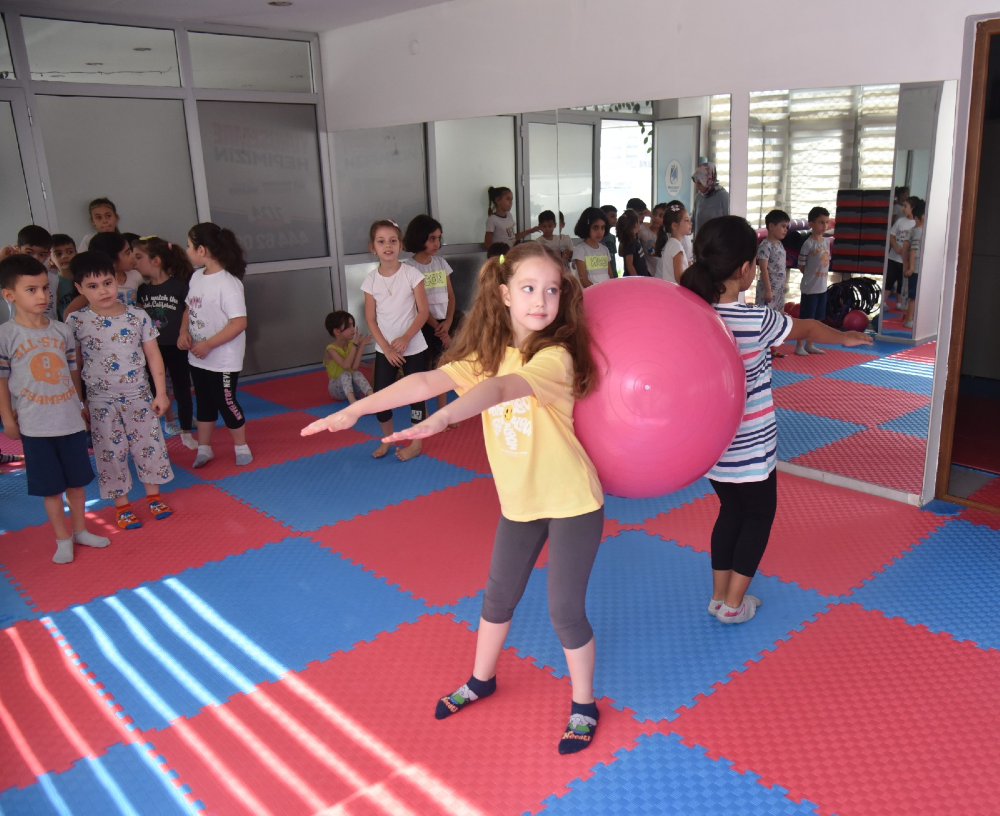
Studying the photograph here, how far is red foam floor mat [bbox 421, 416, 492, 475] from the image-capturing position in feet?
15.3

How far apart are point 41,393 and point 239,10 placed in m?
3.57

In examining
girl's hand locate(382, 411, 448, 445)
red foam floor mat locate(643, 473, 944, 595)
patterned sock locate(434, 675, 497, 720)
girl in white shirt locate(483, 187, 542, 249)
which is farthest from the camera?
girl in white shirt locate(483, 187, 542, 249)

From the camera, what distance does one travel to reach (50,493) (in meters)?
3.48

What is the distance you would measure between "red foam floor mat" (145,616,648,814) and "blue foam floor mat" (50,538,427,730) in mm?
128

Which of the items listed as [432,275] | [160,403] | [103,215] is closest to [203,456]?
[160,403]

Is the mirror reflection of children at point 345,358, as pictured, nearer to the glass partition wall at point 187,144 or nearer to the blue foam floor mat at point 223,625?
the glass partition wall at point 187,144

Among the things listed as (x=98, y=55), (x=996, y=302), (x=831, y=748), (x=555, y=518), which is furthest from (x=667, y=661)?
(x=98, y=55)

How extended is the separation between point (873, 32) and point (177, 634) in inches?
151

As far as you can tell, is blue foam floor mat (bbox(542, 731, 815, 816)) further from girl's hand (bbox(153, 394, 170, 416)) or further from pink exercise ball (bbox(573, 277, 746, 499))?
girl's hand (bbox(153, 394, 170, 416))

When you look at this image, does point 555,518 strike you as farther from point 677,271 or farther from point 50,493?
point 677,271

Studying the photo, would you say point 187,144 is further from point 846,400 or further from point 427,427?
point 427,427

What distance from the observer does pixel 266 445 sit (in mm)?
5082

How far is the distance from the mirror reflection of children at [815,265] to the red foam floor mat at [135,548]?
2.94 metres

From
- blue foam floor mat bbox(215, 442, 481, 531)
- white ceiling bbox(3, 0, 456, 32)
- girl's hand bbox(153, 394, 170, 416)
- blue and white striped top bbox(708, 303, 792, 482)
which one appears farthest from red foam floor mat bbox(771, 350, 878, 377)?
girl's hand bbox(153, 394, 170, 416)
